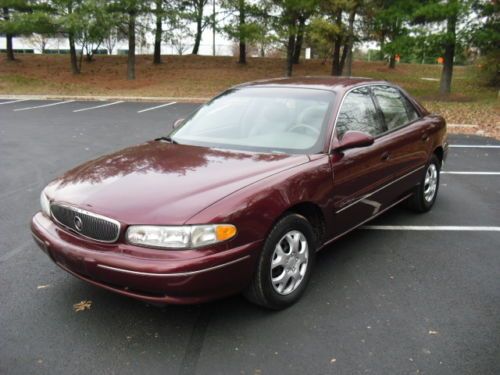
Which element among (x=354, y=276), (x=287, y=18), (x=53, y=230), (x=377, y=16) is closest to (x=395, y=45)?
(x=377, y=16)

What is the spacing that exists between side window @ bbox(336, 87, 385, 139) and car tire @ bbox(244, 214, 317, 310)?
3.13ft

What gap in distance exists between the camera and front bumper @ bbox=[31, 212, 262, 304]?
8.87 feet

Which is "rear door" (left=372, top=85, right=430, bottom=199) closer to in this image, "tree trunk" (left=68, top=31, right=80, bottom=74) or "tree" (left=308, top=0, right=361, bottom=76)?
"tree" (left=308, top=0, right=361, bottom=76)

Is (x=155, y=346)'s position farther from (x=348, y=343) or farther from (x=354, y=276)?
(x=354, y=276)

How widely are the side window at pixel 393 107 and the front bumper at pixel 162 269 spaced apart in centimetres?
237

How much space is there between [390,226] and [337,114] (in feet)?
5.59

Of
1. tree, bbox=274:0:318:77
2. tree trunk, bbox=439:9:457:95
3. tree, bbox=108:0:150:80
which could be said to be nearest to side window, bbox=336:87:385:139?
tree trunk, bbox=439:9:457:95

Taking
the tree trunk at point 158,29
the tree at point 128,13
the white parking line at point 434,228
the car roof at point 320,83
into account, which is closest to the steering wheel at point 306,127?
the car roof at point 320,83

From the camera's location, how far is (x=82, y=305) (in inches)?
133

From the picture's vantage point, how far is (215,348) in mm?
2906

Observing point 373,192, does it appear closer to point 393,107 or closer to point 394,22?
point 393,107

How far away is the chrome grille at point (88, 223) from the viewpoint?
2.85 m

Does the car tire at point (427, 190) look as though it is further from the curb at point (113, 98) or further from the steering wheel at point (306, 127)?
the curb at point (113, 98)

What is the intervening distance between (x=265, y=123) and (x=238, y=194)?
4.10 feet
